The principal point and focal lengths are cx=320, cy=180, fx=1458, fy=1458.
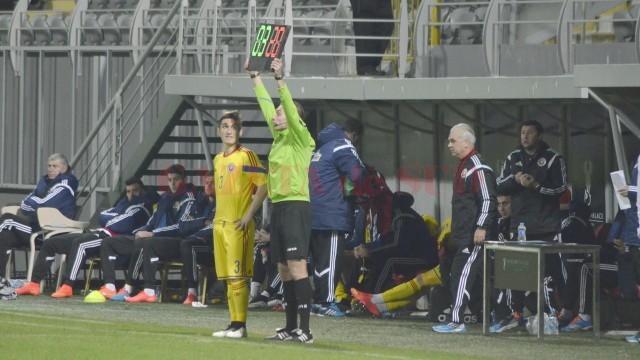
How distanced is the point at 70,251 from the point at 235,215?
5515 mm

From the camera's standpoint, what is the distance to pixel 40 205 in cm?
1675

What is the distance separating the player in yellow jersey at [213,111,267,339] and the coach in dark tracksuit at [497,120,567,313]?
289 cm

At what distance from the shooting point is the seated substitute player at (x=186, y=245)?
50.1 ft

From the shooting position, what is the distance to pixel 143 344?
10.2m

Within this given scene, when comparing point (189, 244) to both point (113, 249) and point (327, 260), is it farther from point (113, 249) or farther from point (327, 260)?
point (327, 260)

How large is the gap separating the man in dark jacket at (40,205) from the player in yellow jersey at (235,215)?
5859mm

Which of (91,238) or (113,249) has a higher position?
(91,238)

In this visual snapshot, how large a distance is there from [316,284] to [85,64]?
868 cm

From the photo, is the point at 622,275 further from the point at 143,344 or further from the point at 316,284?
the point at 143,344

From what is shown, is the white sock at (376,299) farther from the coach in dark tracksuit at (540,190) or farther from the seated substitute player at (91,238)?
the seated substitute player at (91,238)

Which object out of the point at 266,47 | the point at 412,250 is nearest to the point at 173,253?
the point at 412,250

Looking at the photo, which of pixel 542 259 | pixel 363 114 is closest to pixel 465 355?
pixel 542 259

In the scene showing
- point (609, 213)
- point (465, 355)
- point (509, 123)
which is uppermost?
point (509, 123)

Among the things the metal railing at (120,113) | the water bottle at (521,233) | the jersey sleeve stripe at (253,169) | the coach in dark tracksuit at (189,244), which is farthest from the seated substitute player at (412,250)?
the metal railing at (120,113)
